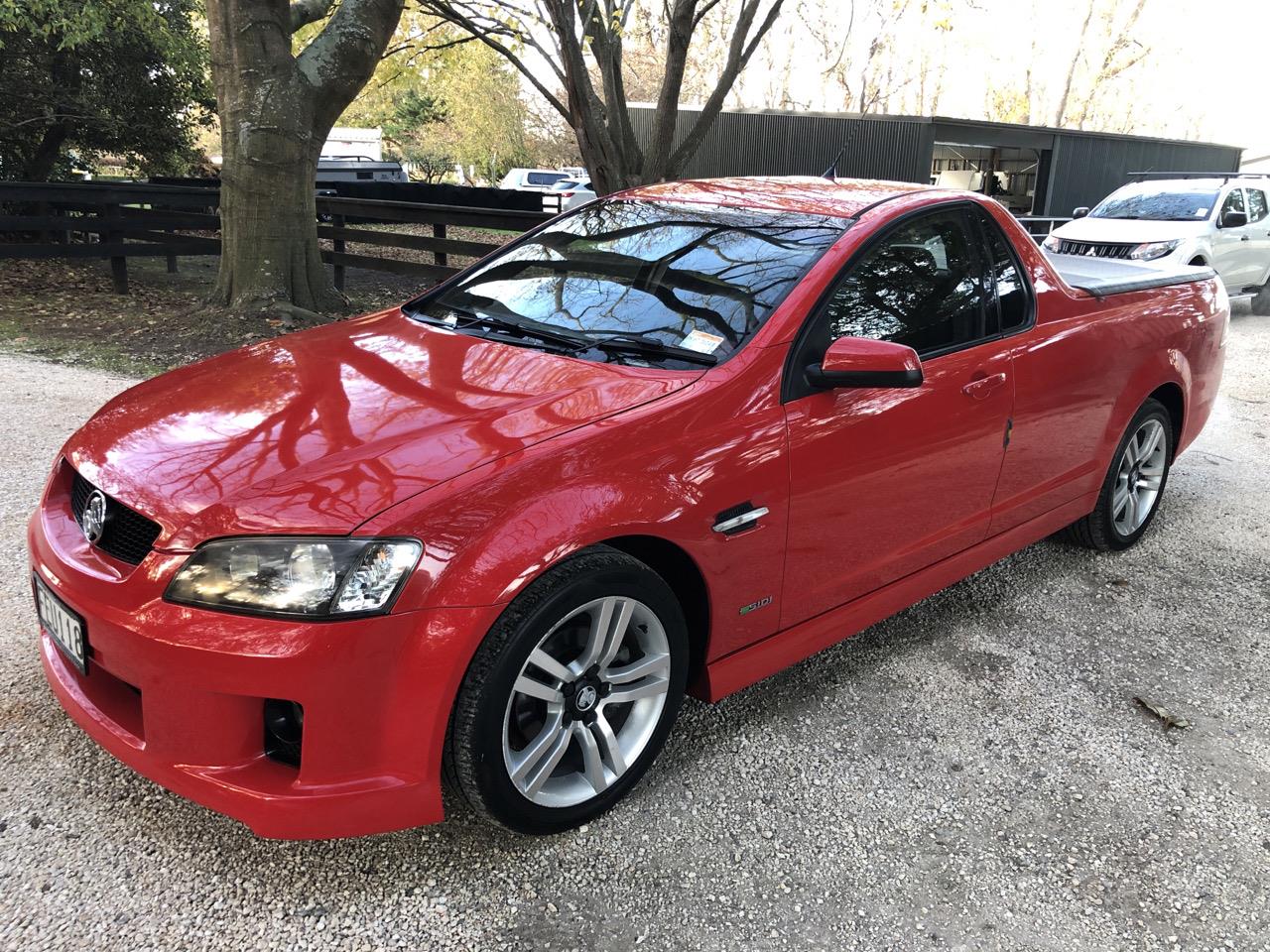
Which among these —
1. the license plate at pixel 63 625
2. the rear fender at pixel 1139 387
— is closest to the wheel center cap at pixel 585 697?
the license plate at pixel 63 625

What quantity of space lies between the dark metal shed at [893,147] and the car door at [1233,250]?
10.1m

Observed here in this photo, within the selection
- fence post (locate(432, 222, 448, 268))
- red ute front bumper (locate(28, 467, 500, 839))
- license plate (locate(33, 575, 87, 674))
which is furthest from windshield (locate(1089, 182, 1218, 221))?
license plate (locate(33, 575, 87, 674))

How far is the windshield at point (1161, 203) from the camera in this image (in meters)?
12.4

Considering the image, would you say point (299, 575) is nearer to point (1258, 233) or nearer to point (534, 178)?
point (1258, 233)

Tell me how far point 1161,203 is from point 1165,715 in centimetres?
1172

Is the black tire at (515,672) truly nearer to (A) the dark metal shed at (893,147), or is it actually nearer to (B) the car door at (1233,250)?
(B) the car door at (1233,250)

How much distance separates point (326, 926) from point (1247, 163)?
5007cm

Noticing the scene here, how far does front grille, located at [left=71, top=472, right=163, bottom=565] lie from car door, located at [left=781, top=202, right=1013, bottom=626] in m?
1.68

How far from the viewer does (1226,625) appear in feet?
12.8

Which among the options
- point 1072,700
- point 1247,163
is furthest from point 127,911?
point 1247,163

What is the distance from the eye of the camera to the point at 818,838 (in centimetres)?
258

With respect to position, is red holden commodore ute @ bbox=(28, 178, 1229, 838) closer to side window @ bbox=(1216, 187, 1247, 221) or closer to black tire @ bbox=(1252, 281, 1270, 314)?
side window @ bbox=(1216, 187, 1247, 221)

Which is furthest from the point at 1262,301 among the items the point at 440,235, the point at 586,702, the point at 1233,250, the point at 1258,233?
the point at 586,702

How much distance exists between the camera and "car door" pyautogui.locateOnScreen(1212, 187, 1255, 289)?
1221cm
